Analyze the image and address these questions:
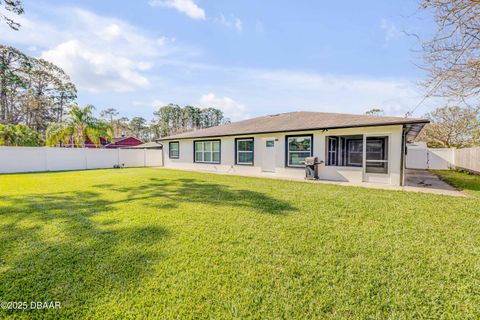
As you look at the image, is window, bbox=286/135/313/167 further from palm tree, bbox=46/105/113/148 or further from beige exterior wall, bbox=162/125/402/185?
palm tree, bbox=46/105/113/148

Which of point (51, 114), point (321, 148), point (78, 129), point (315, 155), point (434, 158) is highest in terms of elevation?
point (51, 114)

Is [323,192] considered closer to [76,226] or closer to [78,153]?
[76,226]

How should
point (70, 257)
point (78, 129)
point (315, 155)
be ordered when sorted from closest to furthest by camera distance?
point (70, 257)
point (315, 155)
point (78, 129)

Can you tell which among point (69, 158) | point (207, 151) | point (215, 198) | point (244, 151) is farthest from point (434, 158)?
point (69, 158)

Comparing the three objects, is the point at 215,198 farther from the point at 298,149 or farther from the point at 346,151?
the point at 346,151

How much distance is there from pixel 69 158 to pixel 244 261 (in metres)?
19.0

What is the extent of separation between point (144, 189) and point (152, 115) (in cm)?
5390

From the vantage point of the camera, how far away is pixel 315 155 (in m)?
10.5

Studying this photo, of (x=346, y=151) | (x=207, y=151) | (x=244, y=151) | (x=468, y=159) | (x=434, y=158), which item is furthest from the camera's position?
(x=434, y=158)

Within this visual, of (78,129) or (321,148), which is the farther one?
(78,129)

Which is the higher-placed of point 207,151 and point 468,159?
point 207,151

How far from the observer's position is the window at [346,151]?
11164 millimetres

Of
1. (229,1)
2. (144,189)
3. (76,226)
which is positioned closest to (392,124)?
(229,1)

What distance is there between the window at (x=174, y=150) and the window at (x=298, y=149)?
31.8ft
